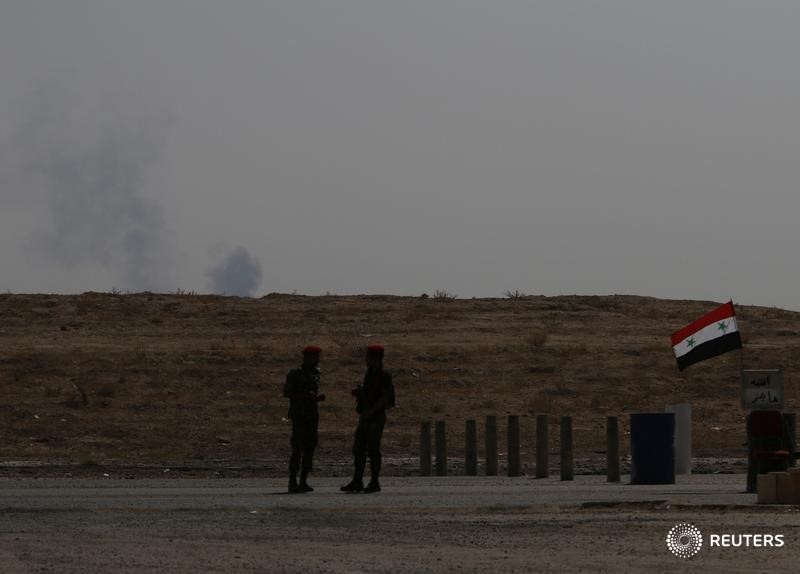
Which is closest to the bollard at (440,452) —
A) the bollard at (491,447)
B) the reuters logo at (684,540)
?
the bollard at (491,447)

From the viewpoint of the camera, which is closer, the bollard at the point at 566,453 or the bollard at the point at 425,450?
the bollard at the point at 566,453

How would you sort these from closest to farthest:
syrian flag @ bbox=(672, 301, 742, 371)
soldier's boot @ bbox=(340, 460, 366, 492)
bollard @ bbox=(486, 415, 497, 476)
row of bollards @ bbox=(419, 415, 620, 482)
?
1. soldier's boot @ bbox=(340, 460, 366, 492)
2. row of bollards @ bbox=(419, 415, 620, 482)
3. syrian flag @ bbox=(672, 301, 742, 371)
4. bollard @ bbox=(486, 415, 497, 476)

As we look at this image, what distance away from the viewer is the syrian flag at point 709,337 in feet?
91.4

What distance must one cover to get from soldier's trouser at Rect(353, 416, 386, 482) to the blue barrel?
437cm

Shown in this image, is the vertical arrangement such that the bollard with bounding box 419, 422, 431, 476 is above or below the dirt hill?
below

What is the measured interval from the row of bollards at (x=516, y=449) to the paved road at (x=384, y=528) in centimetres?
199

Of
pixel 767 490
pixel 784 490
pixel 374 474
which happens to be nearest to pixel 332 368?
pixel 374 474

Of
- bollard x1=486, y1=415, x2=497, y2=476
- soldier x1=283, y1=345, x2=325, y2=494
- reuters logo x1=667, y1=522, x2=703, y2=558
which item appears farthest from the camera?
bollard x1=486, y1=415, x2=497, y2=476

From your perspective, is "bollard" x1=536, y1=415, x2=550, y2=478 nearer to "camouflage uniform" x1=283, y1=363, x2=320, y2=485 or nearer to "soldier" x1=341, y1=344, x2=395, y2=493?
"soldier" x1=341, y1=344, x2=395, y2=493

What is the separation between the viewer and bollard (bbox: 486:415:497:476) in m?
31.2

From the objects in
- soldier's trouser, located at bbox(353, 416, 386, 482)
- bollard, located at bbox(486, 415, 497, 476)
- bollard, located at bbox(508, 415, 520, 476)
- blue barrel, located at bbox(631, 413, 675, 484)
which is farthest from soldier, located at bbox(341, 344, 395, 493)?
bollard, located at bbox(486, 415, 497, 476)

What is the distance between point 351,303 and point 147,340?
413 inches

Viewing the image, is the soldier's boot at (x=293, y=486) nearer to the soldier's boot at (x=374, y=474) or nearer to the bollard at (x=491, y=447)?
the soldier's boot at (x=374, y=474)

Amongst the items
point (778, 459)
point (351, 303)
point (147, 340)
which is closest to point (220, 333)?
point (147, 340)
